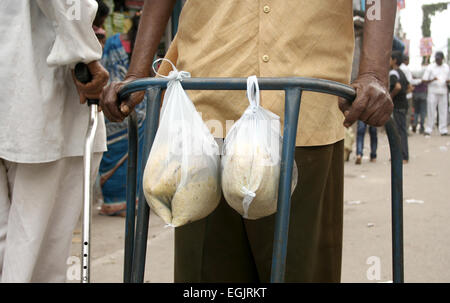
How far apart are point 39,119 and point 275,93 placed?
1062 mm

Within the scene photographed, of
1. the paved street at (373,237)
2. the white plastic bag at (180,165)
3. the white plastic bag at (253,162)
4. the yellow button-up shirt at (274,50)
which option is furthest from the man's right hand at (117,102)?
the paved street at (373,237)

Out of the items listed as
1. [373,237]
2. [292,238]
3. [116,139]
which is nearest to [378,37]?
[292,238]

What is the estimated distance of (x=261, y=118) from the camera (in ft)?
3.69

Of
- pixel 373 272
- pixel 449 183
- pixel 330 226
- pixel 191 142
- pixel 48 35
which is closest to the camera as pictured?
pixel 191 142

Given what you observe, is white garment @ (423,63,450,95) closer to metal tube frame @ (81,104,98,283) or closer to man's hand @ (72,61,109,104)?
man's hand @ (72,61,109,104)

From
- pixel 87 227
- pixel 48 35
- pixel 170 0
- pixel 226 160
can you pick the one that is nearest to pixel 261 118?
pixel 226 160

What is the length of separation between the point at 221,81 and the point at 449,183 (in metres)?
6.28

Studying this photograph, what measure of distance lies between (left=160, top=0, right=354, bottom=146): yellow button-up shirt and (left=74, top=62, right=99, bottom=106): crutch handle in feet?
2.35

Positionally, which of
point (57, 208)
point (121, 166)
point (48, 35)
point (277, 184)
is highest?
point (48, 35)

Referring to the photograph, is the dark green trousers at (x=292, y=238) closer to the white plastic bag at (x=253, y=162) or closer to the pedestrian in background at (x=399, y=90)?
the white plastic bag at (x=253, y=162)

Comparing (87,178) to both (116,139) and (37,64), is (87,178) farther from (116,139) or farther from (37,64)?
(116,139)

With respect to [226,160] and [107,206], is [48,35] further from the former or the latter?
[107,206]

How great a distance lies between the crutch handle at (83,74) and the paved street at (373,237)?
4.77ft

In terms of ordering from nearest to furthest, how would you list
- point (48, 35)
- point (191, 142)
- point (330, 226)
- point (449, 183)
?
point (191, 142)
point (330, 226)
point (48, 35)
point (449, 183)
